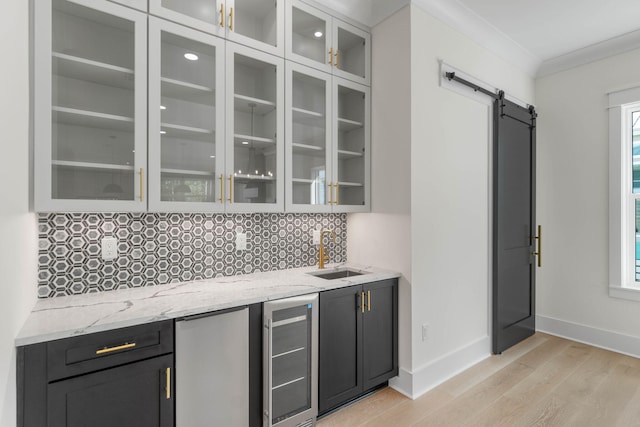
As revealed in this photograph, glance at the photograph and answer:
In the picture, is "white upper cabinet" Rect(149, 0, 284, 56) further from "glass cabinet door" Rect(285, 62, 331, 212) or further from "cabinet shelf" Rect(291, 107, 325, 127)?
"cabinet shelf" Rect(291, 107, 325, 127)

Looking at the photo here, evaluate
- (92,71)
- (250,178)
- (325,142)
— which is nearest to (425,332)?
(325,142)

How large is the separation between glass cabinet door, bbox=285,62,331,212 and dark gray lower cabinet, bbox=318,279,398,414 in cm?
71

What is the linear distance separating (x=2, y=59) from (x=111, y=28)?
2.42 ft

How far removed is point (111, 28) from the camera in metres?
1.70

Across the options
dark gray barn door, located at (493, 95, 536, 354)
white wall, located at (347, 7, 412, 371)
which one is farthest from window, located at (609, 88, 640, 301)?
white wall, located at (347, 7, 412, 371)

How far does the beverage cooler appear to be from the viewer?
1.82m

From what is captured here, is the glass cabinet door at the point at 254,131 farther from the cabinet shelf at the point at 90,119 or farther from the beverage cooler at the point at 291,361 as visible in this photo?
the beverage cooler at the point at 291,361

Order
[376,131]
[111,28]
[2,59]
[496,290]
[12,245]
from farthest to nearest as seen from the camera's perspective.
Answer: [496,290], [376,131], [111,28], [12,245], [2,59]

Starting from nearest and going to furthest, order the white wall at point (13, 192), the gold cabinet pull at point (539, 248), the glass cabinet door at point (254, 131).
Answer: the white wall at point (13, 192) < the glass cabinet door at point (254, 131) < the gold cabinet pull at point (539, 248)

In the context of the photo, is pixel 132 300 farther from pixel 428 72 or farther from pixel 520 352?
pixel 520 352

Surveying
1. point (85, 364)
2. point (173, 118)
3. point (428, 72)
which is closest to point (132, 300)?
point (85, 364)

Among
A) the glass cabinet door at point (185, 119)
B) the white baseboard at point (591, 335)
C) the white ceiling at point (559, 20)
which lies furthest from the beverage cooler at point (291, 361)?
the white baseboard at point (591, 335)

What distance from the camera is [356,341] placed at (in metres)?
2.26

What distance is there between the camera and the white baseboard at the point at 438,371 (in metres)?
2.43
